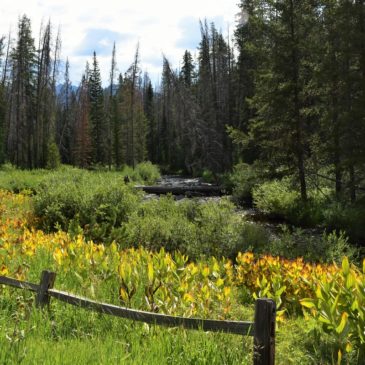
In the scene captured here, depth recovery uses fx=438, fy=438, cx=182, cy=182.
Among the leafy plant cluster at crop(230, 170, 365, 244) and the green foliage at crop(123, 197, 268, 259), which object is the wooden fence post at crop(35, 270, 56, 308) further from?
the leafy plant cluster at crop(230, 170, 365, 244)

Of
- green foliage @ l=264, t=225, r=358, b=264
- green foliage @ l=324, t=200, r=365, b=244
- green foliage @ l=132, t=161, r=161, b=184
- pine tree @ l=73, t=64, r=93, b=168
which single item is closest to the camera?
green foliage @ l=264, t=225, r=358, b=264

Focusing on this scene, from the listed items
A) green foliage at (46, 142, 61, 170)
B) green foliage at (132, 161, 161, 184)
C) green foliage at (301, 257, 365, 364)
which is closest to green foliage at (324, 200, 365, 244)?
green foliage at (301, 257, 365, 364)

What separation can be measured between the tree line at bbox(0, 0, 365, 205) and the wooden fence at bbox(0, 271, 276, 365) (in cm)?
998

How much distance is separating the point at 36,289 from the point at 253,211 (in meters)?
13.9

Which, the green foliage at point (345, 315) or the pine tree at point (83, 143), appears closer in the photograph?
the green foliage at point (345, 315)

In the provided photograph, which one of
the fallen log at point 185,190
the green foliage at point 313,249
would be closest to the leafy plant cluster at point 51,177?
the fallen log at point 185,190

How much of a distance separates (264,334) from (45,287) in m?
2.28

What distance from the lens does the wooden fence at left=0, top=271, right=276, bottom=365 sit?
10.1 feet

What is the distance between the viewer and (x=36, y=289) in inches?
173

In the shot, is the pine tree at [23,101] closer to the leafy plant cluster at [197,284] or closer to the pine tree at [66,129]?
the pine tree at [66,129]

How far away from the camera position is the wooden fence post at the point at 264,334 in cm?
307

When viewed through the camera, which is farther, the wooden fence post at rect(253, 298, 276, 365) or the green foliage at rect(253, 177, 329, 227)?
the green foliage at rect(253, 177, 329, 227)

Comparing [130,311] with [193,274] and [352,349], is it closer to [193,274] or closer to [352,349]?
[193,274]

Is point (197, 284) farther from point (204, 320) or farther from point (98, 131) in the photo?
point (98, 131)
